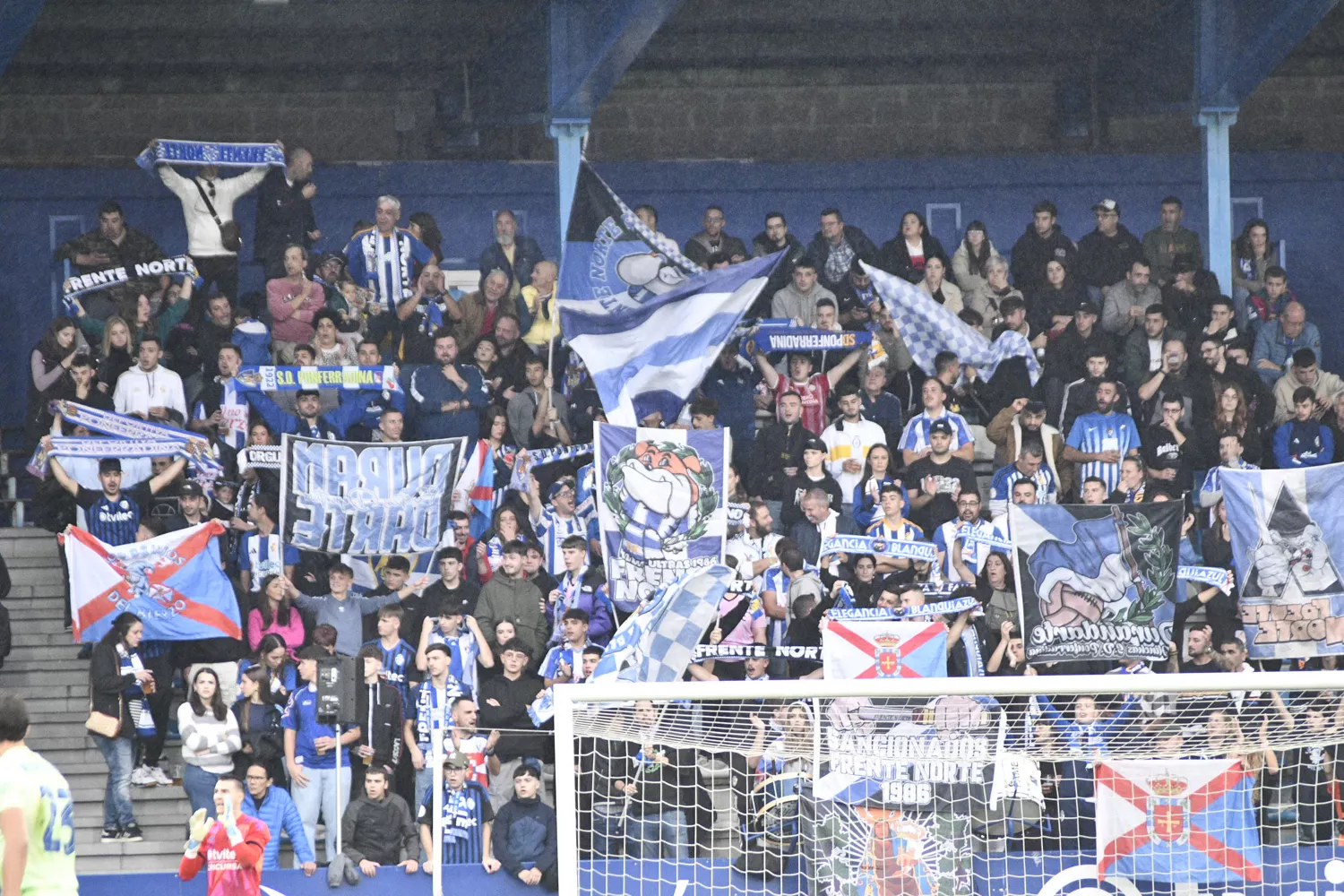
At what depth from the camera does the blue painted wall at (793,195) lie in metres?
21.6

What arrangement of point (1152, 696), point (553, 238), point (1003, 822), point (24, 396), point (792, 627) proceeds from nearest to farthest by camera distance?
point (1003, 822) < point (1152, 696) < point (792, 627) < point (24, 396) < point (553, 238)

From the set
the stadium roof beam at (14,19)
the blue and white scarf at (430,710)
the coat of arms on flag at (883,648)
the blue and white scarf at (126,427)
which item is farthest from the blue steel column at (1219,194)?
the stadium roof beam at (14,19)

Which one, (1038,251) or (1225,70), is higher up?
(1225,70)

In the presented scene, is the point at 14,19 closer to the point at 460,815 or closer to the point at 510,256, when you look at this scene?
the point at 510,256

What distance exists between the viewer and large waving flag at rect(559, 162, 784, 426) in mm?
16188

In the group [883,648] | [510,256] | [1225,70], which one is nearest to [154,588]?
[510,256]

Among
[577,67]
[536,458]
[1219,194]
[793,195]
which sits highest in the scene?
[577,67]

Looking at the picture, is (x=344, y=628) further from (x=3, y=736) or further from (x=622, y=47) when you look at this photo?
(x=3, y=736)

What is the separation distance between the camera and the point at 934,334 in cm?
1702

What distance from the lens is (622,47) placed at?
56.9 ft

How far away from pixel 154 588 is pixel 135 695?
822 millimetres

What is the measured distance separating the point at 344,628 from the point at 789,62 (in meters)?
10.1

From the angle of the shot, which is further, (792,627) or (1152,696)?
(792,627)

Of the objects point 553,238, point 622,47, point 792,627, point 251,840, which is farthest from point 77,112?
point 251,840
